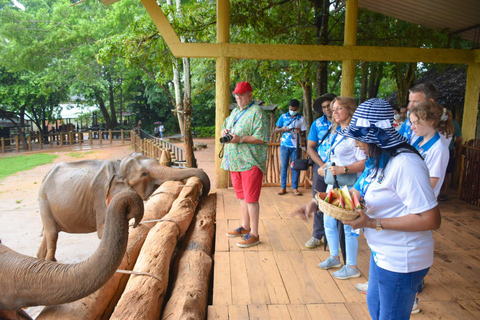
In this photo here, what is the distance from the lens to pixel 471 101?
7.55 meters

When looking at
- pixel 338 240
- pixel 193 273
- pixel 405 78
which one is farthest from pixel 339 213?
pixel 405 78

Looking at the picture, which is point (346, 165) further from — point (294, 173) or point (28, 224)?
point (28, 224)

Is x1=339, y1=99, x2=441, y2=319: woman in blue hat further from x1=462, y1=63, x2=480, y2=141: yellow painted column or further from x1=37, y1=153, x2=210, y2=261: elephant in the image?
x1=462, y1=63, x2=480, y2=141: yellow painted column

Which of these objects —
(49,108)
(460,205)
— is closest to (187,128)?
(460,205)

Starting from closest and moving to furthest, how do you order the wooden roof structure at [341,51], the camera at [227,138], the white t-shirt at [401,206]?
the white t-shirt at [401,206]
the camera at [227,138]
the wooden roof structure at [341,51]

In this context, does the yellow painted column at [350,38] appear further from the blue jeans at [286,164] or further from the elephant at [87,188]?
the elephant at [87,188]

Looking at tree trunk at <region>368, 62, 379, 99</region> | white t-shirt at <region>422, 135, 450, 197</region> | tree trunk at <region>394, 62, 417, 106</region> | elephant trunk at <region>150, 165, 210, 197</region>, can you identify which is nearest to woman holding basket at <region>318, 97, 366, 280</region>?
white t-shirt at <region>422, 135, 450, 197</region>

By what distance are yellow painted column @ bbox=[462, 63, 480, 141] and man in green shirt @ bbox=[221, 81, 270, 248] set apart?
5676 millimetres

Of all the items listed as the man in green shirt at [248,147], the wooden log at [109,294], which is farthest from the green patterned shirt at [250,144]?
the wooden log at [109,294]

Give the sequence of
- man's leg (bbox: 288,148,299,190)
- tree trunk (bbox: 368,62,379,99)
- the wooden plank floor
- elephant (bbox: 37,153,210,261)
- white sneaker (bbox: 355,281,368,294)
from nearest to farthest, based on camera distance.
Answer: the wooden plank floor < white sneaker (bbox: 355,281,368,294) < elephant (bbox: 37,153,210,261) < man's leg (bbox: 288,148,299,190) < tree trunk (bbox: 368,62,379,99)

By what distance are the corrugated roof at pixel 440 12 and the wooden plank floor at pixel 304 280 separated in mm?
4432

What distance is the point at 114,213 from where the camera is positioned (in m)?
2.45

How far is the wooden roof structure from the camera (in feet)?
20.8

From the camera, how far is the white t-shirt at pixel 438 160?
277cm
